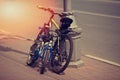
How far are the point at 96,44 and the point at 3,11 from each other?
6263 mm

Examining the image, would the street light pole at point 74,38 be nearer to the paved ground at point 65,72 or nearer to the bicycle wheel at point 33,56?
the paved ground at point 65,72

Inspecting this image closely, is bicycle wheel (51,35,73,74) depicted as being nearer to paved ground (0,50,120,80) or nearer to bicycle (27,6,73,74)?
bicycle (27,6,73,74)

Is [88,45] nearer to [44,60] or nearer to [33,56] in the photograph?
[33,56]

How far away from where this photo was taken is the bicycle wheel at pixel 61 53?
771 cm

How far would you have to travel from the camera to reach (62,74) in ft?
25.7

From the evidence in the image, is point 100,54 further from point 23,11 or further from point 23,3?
point 23,3

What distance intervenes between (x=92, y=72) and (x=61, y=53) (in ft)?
2.81

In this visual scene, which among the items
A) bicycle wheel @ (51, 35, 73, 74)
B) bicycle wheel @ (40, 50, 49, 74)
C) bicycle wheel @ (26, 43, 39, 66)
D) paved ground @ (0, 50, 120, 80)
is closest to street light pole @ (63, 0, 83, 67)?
paved ground @ (0, 50, 120, 80)

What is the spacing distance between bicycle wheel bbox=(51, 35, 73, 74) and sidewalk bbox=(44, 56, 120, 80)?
0.18 metres

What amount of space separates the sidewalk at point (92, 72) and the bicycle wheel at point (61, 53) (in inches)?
7.1

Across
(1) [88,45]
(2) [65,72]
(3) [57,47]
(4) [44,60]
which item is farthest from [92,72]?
(1) [88,45]

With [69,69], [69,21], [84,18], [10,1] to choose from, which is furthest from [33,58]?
[10,1]

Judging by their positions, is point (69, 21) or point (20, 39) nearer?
point (69, 21)

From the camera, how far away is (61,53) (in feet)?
25.7
